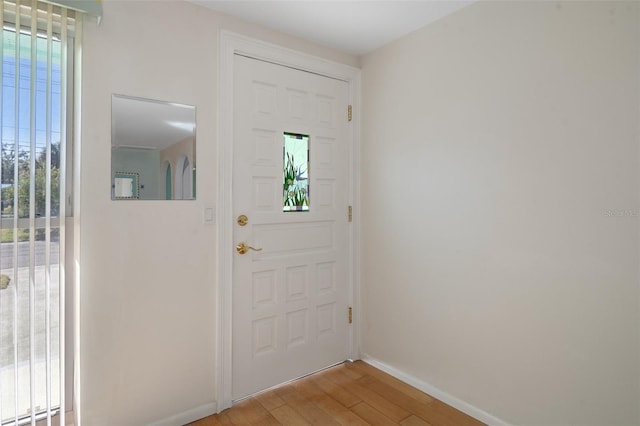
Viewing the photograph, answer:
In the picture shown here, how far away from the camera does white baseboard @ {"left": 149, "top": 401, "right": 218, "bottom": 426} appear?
6.49 ft

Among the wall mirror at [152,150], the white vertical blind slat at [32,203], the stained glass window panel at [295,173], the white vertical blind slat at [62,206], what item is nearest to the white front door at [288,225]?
the stained glass window panel at [295,173]

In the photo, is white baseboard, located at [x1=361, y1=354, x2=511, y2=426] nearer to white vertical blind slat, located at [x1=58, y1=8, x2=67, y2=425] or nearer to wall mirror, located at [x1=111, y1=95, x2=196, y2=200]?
wall mirror, located at [x1=111, y1=95, x2=196, y2=200]

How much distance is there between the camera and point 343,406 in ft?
7.23

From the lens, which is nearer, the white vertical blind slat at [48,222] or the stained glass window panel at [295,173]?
the white vertical blind slat at [48,222]

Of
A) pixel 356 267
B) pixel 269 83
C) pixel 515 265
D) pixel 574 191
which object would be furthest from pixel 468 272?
pixel 269 83

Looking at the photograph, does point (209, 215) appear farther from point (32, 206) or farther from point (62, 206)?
point (32, 206)

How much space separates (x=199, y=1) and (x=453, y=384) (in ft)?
9.07

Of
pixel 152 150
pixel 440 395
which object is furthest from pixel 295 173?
pixel 440 395

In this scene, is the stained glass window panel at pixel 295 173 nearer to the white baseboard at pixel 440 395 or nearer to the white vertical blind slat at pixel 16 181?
the white baseboard at pixel 440 395

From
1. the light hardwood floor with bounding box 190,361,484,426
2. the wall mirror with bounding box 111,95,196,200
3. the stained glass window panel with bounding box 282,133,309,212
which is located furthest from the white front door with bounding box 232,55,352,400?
the wall mirror with bounding box 111,95,196,200

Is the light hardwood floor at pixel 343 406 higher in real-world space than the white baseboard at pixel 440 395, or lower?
lower

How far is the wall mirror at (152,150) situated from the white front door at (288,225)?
31 cm

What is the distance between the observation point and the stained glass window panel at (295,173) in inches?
97.9

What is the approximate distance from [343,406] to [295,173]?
1.58 meters
